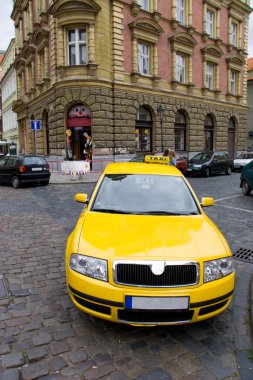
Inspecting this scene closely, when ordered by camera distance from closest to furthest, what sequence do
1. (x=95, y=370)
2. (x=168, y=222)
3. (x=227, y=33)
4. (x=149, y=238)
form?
(x=95, y=370), (x=149, y=238), (x=168, y=222), (x=227, y=33)

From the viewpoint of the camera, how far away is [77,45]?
20.4 metres

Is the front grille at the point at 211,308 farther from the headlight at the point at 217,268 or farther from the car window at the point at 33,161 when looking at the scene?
the car window at the point at 33,161

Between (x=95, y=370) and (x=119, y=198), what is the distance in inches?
80.8

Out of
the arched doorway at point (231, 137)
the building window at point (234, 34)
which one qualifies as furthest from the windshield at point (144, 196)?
the building window at point (234, 34)

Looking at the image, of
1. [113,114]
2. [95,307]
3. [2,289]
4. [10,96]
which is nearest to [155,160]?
[2,289]

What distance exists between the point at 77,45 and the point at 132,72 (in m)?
4.08

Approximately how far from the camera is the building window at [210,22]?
27.7m

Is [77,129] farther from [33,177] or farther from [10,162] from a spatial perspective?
[33,177]

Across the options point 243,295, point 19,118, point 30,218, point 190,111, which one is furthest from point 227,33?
point 243,295

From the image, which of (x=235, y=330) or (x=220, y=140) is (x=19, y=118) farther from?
(x=235, y=330)

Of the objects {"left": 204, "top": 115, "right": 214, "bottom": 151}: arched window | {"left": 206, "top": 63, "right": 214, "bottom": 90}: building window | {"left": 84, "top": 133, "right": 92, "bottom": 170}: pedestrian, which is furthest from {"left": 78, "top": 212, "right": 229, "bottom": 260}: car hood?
{"left": 206, "top": 63, "right": 214, "bottom": 90}: building window

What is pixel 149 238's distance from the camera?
3.04m

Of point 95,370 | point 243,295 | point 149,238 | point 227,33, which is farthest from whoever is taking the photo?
point 227,33

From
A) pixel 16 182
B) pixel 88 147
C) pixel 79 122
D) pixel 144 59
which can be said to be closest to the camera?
pixel 16 182
